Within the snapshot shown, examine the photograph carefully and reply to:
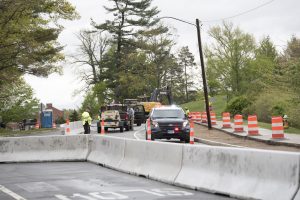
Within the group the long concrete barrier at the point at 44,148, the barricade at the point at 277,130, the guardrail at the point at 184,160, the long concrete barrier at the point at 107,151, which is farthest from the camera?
the barricade at the point at 277,130

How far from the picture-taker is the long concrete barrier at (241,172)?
812cm

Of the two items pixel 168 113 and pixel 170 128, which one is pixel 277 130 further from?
pixel 168 113

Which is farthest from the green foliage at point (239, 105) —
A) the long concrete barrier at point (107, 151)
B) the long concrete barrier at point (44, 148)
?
the long concrete barrier at point (107, 151)

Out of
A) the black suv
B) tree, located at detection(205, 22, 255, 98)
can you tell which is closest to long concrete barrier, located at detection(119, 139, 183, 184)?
the black suv

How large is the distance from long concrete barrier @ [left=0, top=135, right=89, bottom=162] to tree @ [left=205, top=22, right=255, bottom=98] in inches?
2273

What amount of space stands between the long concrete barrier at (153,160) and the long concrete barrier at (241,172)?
365mm

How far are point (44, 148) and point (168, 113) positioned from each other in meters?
9.17

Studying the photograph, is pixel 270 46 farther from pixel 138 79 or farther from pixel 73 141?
pixel 73 141

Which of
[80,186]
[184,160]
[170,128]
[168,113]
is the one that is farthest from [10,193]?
[168,113]

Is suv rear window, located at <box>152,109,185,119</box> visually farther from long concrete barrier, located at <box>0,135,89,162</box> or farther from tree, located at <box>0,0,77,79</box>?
tree, located at <box>0,0,77,79</box>

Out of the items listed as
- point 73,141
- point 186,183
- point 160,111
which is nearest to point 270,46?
point 160,111

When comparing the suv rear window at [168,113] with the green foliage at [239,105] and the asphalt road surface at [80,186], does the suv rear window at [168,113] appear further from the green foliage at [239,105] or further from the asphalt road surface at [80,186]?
the green foliage at [239,105]

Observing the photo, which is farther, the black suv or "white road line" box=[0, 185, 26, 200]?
the black suv

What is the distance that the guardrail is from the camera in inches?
330
